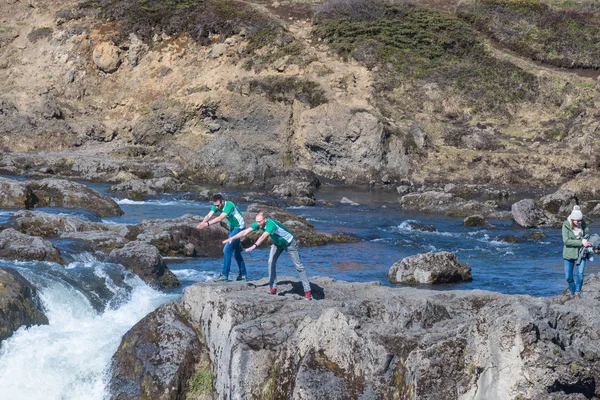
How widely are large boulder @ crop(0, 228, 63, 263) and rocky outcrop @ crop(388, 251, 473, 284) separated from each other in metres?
9.37

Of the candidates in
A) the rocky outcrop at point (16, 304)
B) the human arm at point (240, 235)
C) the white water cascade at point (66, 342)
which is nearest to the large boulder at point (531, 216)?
the white water cascade at point (66, 342)

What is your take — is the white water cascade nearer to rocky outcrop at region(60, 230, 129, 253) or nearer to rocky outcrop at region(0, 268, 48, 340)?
rocky outcrop at region(0, 268, 48, 340)

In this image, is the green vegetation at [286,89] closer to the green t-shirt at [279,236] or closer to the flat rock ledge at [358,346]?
the flat rock ledge at [358,346]

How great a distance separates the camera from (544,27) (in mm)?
59312

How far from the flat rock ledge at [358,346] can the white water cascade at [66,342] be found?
0.69 m

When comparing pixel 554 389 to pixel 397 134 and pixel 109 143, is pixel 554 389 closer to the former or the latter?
pixel 397 134

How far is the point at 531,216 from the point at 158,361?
23197 mm

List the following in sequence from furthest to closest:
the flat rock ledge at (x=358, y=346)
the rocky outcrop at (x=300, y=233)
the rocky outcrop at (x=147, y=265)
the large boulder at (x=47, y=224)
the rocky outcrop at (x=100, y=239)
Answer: the rocky outcrop at (x=300, y=233), the large boulder at (x=47, y=224), the rocky outcrop at (x=100, y=239), the rocky outcrop at (x=147, y=265), the flat rock ledge at (x=358, y=346)

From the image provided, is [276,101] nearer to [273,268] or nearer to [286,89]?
[286,89]

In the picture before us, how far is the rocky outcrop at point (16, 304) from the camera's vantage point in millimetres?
15562

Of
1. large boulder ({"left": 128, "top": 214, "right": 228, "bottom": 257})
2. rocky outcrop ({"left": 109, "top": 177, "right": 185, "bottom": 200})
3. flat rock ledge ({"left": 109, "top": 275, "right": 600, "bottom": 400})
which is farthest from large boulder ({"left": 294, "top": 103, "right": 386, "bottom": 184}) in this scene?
flat rock ledge ({"left": 109, "top": 275, "right": 600, "bottom": 400})

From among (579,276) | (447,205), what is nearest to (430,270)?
(579,276)

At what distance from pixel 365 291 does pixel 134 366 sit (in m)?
4.92

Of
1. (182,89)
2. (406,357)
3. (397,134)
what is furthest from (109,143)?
(406,357)
